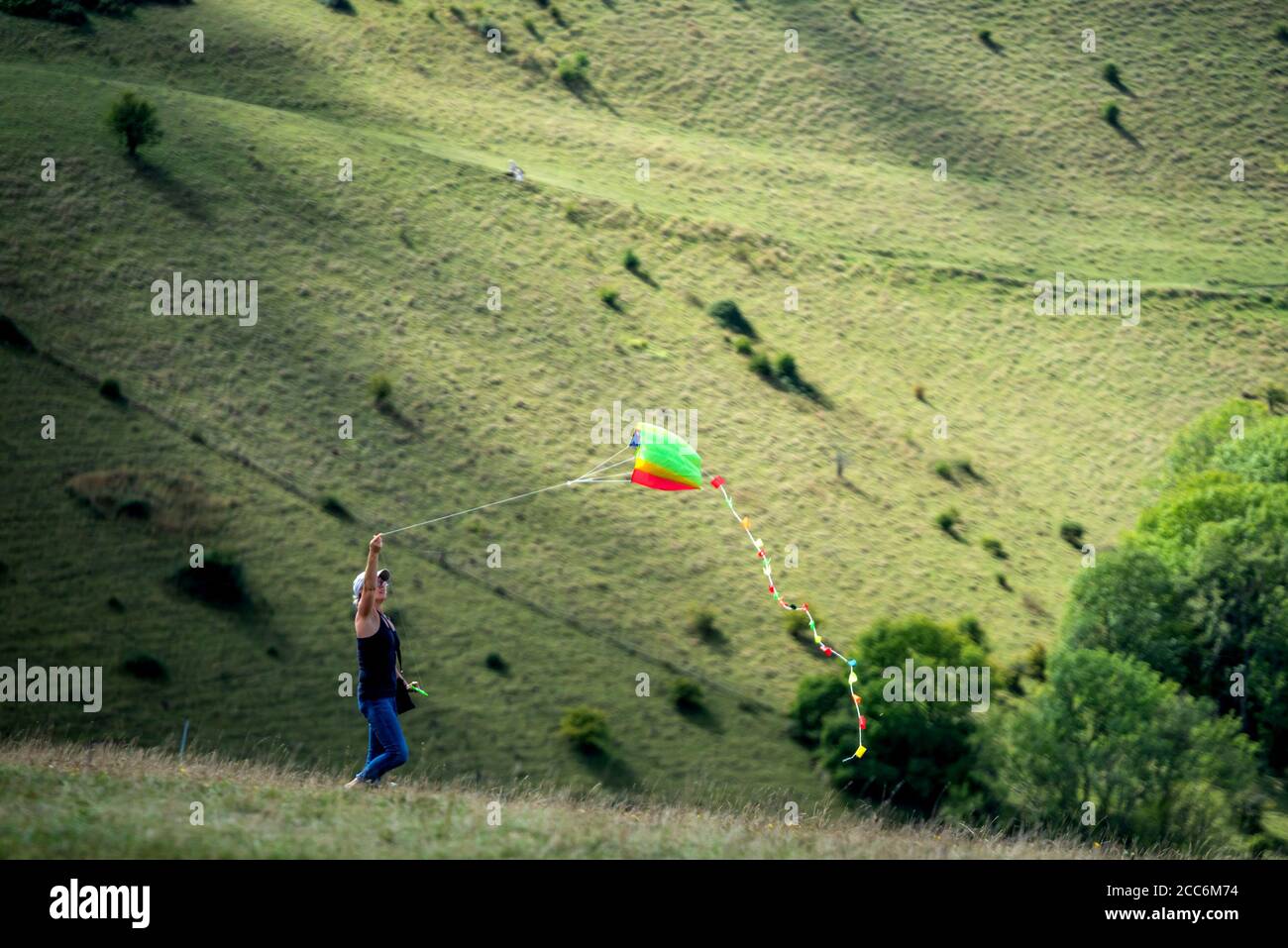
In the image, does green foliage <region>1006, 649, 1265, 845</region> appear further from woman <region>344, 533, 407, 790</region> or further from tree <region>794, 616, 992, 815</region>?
woman <region>344, 533, 407, 790</region>

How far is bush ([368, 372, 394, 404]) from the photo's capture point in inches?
2327

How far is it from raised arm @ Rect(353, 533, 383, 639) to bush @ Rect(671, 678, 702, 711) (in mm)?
35271

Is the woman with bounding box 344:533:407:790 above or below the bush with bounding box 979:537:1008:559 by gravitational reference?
above

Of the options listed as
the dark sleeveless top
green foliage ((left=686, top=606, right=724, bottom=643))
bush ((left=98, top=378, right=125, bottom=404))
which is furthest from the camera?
bush ((left=98, top=378, right=125, bottom=404))

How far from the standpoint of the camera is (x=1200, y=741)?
4253 centimetres

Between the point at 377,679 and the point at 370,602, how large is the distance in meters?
0.95

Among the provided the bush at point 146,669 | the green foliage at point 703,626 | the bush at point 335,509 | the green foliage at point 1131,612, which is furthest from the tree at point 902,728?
the bush at point 146,669

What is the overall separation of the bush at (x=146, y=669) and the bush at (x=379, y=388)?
57.6ft

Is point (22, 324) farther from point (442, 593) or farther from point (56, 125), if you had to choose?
point (442, 593)

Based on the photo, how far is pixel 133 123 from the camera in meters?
69.0

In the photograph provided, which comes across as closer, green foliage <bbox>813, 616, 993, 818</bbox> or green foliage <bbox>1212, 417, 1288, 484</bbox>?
green foliage <bbox>813, 616, 993, 818</bbox>

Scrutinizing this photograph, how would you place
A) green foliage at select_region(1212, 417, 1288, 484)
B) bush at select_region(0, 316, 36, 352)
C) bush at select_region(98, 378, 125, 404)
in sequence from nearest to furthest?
bush at select_region(98, 378, 125, 404), bush at select_region(0, 316, 36, 352), green foliage at select_region(1212, 417, 1288, 484)

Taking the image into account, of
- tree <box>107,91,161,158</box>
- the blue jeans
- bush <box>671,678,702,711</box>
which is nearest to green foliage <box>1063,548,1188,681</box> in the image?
bush <box>671,678,702,711</box>

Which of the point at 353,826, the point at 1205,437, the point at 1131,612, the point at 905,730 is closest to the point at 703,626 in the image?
the point at 905,730
